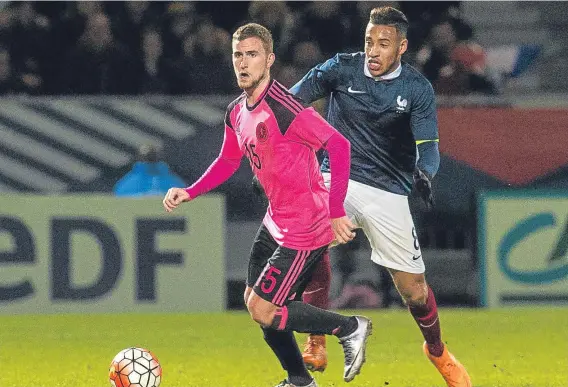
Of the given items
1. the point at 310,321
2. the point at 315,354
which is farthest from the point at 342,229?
the point at 315,354

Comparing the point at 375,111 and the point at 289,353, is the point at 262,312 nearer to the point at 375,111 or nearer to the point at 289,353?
the point at 289,353

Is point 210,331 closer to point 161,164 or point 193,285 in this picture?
point 193,285

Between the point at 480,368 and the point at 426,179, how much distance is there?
251cm

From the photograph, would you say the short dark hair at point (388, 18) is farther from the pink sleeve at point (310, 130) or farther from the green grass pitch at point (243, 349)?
the green grass pitch at point (243, 349)

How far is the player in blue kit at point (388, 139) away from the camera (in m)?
7.38

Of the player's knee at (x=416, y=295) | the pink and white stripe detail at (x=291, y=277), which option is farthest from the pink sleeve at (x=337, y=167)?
the player's knee at (x=416, y=295)

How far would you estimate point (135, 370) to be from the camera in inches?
273

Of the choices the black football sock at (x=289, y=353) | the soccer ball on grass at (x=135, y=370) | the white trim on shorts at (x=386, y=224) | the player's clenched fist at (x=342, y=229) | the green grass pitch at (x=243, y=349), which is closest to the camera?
the player's clenched fist at (x=342, y=229)

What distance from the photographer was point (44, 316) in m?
12.2

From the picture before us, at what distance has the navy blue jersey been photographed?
7484mm

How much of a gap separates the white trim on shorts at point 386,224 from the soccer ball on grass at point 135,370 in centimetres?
141

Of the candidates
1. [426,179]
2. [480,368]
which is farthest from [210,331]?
[426,179]

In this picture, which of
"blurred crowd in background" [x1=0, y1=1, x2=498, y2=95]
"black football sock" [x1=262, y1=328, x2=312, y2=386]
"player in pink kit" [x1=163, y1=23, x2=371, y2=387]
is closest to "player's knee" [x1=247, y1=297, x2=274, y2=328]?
"player in pink kit" [x1=163, y1=23, x2=371, y2=387]

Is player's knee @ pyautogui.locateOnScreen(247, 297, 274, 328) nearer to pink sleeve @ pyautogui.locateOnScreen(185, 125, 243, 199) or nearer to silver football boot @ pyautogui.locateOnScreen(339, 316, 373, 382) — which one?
silver football boot @ pyautogui.locateOnScreen(339, 316, 373, 382)
